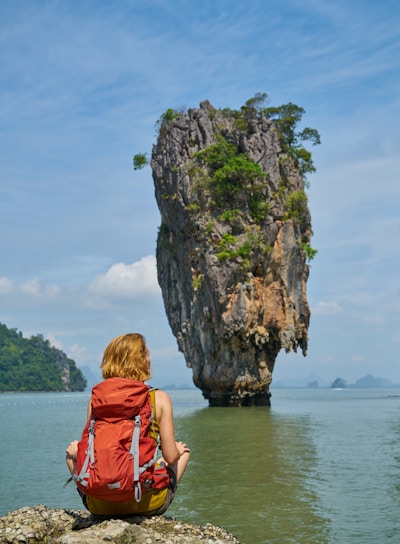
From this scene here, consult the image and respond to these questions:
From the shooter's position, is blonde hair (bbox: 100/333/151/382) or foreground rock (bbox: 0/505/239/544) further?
blonde hair (bbox: 100/333/151/382)

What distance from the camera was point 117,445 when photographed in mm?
3752

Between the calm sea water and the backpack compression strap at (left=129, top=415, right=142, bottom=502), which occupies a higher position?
the backpack compression strap at (left=129, top=415, right=142, bottom=502)

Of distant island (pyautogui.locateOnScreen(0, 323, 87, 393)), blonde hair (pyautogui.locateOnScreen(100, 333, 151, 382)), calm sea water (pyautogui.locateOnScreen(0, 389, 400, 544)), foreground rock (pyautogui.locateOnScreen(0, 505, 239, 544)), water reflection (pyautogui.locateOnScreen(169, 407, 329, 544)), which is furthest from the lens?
distant island (pyautogui.locateOnScreen(0, 323, 87, 393))

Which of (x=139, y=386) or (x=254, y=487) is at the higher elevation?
(x=139, y=386)

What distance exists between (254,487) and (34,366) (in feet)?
416

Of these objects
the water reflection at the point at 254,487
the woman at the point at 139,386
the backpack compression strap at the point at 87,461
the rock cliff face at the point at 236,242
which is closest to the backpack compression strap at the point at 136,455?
→ the woman at the point at 139,386

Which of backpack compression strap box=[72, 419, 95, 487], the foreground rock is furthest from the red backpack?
the foreground rock

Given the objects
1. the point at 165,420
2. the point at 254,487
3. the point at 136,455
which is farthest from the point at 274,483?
the point at 136,455

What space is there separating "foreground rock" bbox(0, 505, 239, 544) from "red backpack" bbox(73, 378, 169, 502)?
0.21m

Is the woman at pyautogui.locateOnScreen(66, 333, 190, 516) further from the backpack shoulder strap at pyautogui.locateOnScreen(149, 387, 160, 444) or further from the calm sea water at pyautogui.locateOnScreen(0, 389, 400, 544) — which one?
the calm sea water at pyautogui.locateOnScreen(0, 389, 400, 544)

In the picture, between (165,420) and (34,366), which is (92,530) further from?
(34,366)

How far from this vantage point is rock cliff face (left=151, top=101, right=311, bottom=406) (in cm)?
3484

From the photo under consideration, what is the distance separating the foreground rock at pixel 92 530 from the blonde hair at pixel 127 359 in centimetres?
90

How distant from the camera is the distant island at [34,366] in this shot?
129375 millimetres
